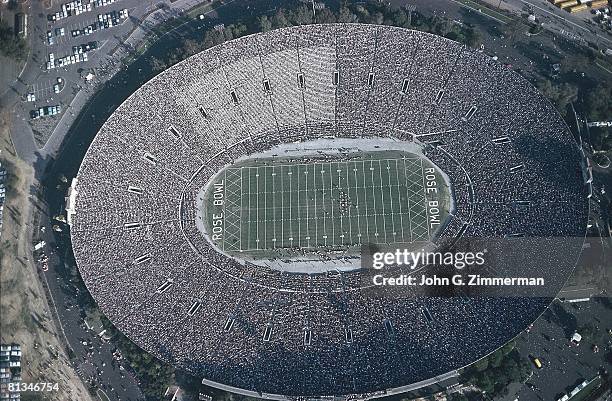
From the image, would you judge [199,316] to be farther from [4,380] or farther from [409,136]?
[409,136]

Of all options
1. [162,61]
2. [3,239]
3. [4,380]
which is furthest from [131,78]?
[4,380]

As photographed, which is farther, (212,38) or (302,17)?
(302,17)

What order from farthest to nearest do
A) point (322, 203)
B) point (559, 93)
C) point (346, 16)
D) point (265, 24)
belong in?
1. point (346, 16)
2. point (265, 24)
3. point (559, 93)
4. point (322, 203)

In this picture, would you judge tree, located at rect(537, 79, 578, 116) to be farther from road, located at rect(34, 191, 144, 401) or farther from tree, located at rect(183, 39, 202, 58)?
road, located at rect(34, 191, 144, 401)

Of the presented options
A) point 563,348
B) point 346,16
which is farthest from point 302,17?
point 563,348

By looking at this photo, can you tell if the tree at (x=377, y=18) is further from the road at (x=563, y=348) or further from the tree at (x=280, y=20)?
the road at (x=563, y=348)

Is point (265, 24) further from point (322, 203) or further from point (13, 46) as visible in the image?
point (13, 46)

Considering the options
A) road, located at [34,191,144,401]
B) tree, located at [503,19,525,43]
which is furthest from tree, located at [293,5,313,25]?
road, located at [34,191,144,401]

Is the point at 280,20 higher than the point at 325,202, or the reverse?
the point at 280,20
